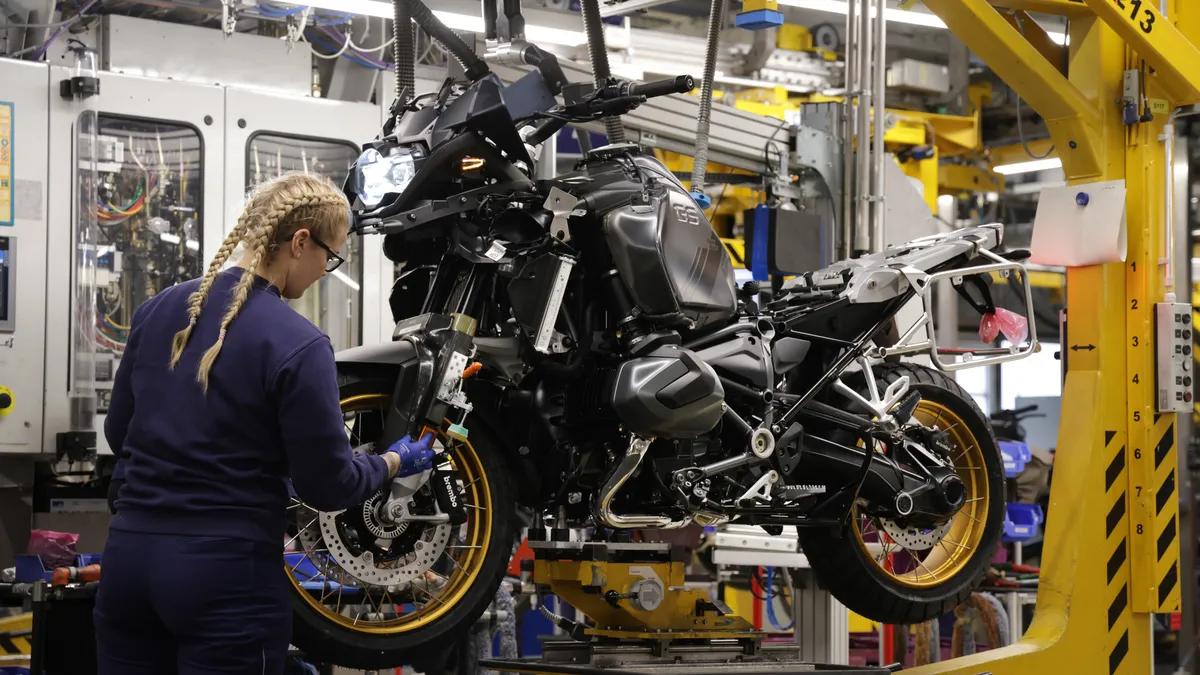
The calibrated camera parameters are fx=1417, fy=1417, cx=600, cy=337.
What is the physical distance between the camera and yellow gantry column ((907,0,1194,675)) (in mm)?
5133

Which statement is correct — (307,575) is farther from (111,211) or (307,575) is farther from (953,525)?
(111,211)

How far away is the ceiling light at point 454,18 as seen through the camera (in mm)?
7031

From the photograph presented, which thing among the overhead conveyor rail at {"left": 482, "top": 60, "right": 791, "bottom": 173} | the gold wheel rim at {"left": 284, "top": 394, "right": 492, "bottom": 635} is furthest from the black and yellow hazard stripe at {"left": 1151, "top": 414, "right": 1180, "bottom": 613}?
the gold wheel rim at {"left": 284, "top": 394, "right": 492, "bottom": 635}

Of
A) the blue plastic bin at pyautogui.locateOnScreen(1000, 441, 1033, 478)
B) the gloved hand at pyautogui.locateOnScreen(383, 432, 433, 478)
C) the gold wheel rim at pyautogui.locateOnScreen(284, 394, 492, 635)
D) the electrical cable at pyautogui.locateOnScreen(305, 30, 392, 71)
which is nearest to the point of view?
the gloved hand at pyautogui.locateOnScreen(383, 432, 433, 478)

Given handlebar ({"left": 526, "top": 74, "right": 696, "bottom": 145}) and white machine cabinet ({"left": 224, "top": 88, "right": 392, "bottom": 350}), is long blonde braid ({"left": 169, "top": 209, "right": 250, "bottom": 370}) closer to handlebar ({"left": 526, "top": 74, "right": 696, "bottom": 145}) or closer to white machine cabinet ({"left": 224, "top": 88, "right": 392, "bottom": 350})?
handlebar ({"left": 526, "top": 74, "right": 696, "bottom": 145})

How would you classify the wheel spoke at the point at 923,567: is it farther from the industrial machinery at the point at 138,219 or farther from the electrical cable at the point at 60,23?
the electrical cable at the point at 60,23

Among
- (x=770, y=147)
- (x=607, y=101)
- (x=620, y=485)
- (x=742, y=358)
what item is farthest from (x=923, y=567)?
(x=770, y=147)

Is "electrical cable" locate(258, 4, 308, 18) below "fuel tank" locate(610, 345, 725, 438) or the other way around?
the other way around

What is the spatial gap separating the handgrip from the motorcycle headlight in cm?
69

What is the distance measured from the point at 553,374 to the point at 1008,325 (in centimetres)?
179

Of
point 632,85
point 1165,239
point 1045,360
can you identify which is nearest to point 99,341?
point 632,85

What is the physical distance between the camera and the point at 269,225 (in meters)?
3.10

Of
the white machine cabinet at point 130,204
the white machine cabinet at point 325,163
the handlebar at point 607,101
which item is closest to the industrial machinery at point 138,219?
the white machine cabinet at point 130,204

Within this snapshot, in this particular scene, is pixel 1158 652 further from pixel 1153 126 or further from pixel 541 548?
pixel 541 548
